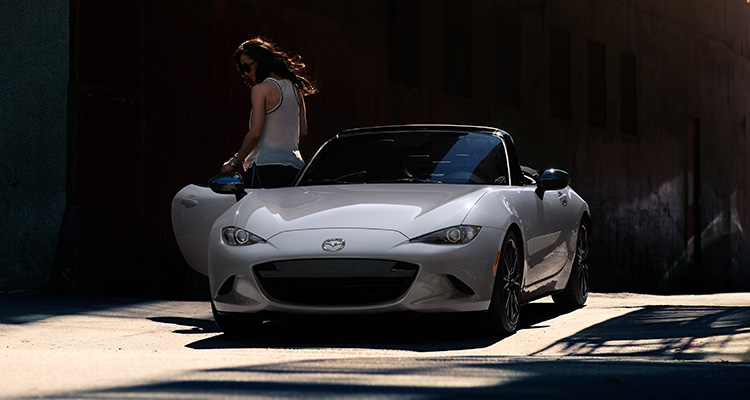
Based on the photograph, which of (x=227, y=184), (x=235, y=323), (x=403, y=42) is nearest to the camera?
(x=235, y=323)

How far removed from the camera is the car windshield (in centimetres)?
848

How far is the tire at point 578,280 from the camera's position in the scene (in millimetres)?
9984

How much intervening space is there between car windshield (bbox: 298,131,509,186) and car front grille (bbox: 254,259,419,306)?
50.2 inches

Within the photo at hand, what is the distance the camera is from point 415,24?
18266 millimetres

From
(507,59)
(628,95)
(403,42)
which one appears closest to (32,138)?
(403,42)

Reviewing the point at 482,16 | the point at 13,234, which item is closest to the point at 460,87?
the point at 482,16

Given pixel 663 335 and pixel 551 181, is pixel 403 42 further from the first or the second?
pixel 663 335

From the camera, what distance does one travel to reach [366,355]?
6531mm

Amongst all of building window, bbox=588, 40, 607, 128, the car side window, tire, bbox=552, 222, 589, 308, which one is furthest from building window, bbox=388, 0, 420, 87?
the car side window

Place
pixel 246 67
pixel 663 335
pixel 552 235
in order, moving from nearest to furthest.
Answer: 1. pixel 663 335
2. pixel 552 235
3. pixel 246 67

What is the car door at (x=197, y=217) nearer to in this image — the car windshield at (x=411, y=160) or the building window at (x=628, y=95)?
the car windshield at (x=411, y=160)

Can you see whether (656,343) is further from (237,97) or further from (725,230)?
(725,230)

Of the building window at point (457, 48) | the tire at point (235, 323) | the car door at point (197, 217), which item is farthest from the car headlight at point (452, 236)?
the building window at point (457, 48)

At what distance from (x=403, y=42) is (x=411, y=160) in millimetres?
9576
